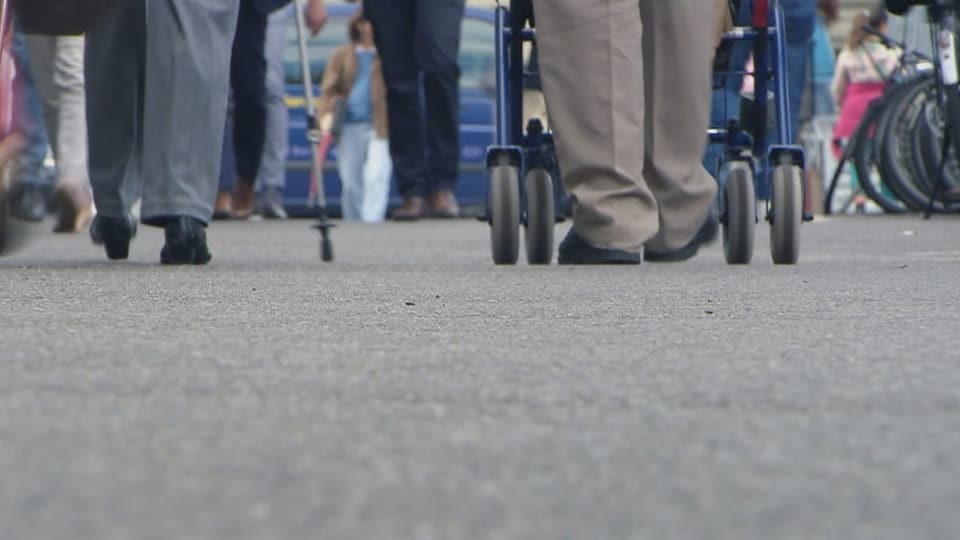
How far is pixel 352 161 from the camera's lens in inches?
576

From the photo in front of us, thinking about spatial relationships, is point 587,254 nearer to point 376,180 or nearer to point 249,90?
point 249,90

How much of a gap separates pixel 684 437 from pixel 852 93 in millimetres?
13083

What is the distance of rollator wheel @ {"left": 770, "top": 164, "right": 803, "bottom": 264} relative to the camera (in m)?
5.82

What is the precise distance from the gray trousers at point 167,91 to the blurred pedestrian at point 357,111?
28.0 feet

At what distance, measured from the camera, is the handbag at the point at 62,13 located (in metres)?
5.54

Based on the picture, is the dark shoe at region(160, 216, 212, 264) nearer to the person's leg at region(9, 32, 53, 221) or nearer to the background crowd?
the background crowd

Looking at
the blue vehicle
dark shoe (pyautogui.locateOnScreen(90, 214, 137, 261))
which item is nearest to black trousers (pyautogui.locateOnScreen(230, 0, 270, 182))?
the blue vehicle

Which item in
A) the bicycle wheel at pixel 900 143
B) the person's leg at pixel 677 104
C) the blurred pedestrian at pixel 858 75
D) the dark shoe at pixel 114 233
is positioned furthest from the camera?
the blurred pedestrian at pixel 858 75

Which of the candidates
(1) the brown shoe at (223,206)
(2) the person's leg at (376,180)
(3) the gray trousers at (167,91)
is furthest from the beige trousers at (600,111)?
(2) the person's leg at (376,180)

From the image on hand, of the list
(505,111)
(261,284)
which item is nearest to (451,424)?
(261,284)

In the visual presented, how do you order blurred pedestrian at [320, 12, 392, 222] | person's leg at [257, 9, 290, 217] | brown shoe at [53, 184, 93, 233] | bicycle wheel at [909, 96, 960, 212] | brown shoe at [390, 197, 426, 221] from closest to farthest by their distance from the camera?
brown shoe at [53, 184, 93, 233] → bicycle wheel at [909, 96, 960, 212] → brown shoe at [390, 197, 426, 221] → person's leg at [257, 9, 290, 217] → blurred pedestrian at [320, 12, 392, 222]

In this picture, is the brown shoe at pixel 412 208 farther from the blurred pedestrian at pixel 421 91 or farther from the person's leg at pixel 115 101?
the person's leg at pixel 115 101

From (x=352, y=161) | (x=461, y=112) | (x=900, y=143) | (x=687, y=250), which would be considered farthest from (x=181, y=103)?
(x=461, y=112)

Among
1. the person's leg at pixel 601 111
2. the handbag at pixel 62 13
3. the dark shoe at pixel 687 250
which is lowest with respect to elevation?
the dark shoe at pixel 687 250
